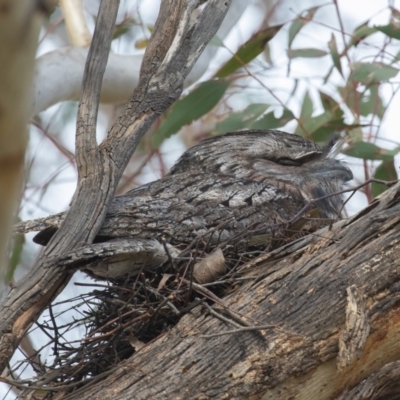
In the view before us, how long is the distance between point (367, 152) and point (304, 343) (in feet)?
7.31

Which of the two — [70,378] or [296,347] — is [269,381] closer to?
[296,347]

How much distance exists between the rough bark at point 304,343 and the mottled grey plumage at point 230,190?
52 cm

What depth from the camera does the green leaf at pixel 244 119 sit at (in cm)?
496

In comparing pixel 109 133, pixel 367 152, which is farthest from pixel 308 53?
pixel 109 133

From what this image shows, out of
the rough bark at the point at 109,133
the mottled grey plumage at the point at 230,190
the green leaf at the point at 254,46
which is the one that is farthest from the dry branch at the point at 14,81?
the green leaf at the point at 254,46

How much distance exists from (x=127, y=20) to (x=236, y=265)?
4053mm

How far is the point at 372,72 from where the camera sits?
4.65 metres

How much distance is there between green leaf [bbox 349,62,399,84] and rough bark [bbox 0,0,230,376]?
177 centimetres

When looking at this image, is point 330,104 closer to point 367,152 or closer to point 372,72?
point 372,72

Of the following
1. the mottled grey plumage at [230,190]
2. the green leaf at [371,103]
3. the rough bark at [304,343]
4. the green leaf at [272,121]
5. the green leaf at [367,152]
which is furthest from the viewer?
the green leaf at [371,103]

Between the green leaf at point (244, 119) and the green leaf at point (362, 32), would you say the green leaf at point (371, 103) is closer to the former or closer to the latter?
the green leaf at point (362, 32)

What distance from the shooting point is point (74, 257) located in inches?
96.7

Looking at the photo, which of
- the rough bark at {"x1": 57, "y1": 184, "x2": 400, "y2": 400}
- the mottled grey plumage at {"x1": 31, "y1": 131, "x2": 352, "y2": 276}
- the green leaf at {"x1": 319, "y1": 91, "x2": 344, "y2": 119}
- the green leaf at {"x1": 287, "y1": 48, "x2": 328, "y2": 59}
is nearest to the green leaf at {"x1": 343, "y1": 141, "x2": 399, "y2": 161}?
the mottled grey plumage at {"x1": 31, "y1": 131, "x2": 352, "y2": 276}

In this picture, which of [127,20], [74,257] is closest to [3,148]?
[74,257]
